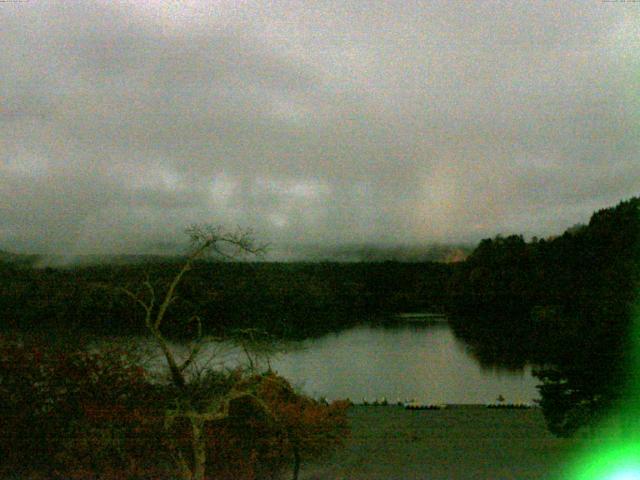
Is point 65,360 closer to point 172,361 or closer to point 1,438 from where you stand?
point 1,438

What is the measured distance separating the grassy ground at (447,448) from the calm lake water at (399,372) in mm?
3852

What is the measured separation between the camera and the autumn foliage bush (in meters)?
4.16

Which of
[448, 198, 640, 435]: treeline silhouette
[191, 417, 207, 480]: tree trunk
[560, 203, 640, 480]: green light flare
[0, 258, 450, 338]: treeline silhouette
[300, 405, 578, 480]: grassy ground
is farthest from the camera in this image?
[300, 405, 578, 480]: grassy ground

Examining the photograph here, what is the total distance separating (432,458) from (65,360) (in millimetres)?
4357

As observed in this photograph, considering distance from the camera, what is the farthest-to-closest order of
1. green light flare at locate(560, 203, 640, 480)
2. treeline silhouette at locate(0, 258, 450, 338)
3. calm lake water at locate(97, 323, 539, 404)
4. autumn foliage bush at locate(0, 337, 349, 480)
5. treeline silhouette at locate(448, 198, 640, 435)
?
calm lake water at locate(97, 323, 539, 404) → treeline silhouette at locate(448, 198, 640, 435) → treeline silhouette at locate(0, 258, 450, 338) → green light flare at locate(560, 203, 640, 480) → autumn foliage bush at locate(0, 337, 349, 480)

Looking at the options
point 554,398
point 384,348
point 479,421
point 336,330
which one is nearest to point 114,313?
point 554,398

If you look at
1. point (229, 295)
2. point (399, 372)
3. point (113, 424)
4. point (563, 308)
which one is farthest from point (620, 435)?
point (399, 372)

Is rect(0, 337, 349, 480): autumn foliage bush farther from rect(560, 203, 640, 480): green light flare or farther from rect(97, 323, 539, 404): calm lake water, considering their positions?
rect(97, 323, 539, 404): calm lake water

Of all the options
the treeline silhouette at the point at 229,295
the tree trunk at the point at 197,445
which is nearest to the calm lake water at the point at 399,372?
the treeline silhouette at the point at 229,295

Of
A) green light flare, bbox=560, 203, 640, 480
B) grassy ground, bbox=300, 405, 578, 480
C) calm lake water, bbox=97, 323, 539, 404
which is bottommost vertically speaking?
calm lake water, bbox=97, 323, 539, 404

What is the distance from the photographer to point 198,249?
3.28 metres

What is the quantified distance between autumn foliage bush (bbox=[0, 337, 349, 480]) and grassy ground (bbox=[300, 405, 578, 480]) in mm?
1574

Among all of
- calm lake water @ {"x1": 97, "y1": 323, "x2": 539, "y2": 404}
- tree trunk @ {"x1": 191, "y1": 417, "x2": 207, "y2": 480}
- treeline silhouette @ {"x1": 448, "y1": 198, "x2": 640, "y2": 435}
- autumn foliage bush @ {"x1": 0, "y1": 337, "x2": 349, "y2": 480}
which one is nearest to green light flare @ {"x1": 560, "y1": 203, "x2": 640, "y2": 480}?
treeline silhouette @ {"x1": 448, "y1": 198, "x2": 640, "y2": 435}

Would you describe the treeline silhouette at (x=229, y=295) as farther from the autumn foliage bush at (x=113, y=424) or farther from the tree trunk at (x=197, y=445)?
the tree trunk at (x=197, y=445)
